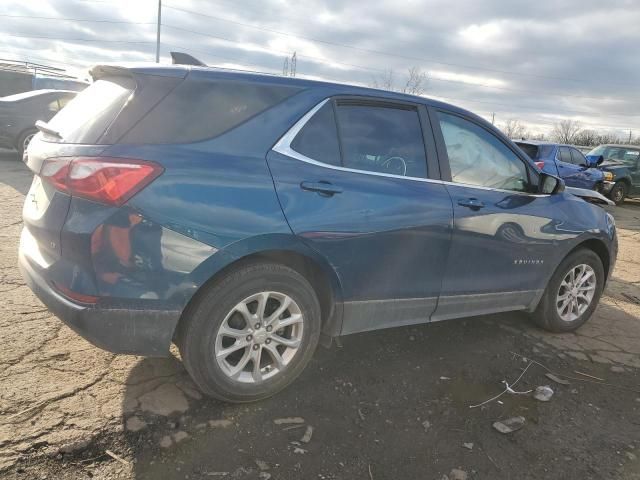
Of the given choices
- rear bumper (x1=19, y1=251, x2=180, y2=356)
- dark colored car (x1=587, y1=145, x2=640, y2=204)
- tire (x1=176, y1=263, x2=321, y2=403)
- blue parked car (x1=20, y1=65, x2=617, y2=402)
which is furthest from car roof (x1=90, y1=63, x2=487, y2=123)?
dark colored car (x1=587, y1=145, x2=640, y2=204)

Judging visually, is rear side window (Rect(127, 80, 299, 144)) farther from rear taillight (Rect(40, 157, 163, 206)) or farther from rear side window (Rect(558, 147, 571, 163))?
rear side window (Rect(558, 147, 571, 163))

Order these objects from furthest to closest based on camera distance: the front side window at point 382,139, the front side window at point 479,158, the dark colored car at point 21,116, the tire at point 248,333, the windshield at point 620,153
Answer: the windshield at point 620,153, the dark colored car at point 21,116, the front side window at point 479,158, the front side window at point 382,139, the tire at point 248,333

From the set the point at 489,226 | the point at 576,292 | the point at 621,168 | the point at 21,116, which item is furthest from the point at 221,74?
the point at 621,168

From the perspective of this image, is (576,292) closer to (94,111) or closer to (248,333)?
(248,333)

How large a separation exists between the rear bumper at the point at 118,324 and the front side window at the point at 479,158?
80.3 inches

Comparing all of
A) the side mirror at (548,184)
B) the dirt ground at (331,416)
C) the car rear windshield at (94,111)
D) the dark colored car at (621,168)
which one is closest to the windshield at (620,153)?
the dark colored car at (621,168)

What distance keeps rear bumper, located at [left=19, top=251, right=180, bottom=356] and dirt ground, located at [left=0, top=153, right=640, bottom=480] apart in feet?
1.43

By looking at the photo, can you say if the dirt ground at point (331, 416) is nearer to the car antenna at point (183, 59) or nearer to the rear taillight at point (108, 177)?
the rear taillight at point (108, 177)

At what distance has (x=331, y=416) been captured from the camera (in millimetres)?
2834

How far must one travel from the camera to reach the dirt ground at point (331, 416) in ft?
7.88

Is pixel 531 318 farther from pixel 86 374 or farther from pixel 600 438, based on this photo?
pixel 86 374

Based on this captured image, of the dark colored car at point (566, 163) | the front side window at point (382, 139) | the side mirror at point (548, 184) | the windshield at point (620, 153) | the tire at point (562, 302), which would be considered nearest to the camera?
the front side window at point (382, 139)

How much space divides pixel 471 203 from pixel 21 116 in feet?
34.4

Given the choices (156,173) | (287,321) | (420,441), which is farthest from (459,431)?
(156,173)
